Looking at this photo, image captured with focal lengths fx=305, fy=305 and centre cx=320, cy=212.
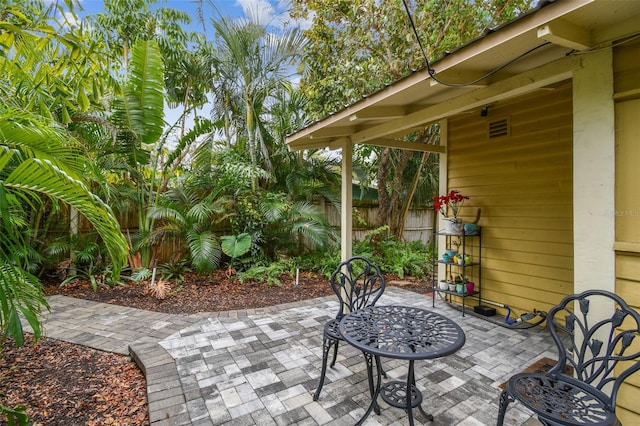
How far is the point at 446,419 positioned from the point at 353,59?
→ 18.0ft

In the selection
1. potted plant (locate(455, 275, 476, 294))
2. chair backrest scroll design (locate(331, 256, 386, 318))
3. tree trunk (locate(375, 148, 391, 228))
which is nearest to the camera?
chair backrest scroll design (locate(331, 256, 386, 318))

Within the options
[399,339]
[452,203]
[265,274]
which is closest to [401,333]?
[399,339]

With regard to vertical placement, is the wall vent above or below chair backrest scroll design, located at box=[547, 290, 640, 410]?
above

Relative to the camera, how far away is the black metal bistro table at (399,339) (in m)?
1.64

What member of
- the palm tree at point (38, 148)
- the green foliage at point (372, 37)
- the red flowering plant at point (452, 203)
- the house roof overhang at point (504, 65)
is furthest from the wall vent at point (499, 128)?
the palm tree at point (38, 148)

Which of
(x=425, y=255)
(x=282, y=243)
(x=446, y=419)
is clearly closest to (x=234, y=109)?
(x=282, y=243)

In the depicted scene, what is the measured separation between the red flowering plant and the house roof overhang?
1.21m

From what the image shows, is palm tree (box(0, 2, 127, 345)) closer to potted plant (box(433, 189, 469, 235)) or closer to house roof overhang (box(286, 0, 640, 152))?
house roof overhang (box(286, 0, 640, 152))

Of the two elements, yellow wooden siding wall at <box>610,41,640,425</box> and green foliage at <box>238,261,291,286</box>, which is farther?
green foliage at <box>238,261,291,286</box>

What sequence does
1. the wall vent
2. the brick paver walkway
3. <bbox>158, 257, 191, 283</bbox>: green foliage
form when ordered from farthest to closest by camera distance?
1. <bbox>158, 257, 191, 283</bbox>: green foliage
2. the wall vent
3. the brick paver walkway

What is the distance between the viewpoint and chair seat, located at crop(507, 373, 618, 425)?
1.29m

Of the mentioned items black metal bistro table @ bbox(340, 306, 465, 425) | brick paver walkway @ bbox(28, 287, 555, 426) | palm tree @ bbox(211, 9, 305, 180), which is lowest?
brick paver walkway @ bbox(28, 287, 555, 426)

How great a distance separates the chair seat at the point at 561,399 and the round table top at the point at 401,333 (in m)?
0.33

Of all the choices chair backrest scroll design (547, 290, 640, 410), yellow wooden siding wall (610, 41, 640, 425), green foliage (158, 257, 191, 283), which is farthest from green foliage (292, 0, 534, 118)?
chair backrest scroll design (547, 290, 640, 410)
